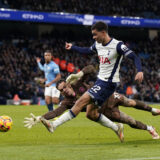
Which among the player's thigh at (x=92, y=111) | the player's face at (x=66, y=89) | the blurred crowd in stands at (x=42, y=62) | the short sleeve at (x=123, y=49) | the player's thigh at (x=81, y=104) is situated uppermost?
the short sleeve at (x=123, y=49)

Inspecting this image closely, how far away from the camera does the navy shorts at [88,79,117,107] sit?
847 cm

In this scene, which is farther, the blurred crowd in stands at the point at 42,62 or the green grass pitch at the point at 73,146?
the blurred crowd in stands at the point at 42,62

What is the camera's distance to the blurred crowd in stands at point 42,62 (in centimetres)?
2714

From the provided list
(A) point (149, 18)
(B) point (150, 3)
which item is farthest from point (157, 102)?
(B) point (150, 3)

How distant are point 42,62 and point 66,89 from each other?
2130cm

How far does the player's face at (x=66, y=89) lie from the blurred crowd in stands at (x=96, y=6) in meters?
22.3

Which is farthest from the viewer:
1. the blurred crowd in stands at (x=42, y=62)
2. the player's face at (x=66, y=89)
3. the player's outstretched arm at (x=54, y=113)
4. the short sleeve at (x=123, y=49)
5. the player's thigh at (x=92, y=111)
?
the blurred crowd in stands at (x=42, y=62)

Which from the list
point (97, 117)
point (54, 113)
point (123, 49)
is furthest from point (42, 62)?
point (123, 49)

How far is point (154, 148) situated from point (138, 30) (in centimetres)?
3509

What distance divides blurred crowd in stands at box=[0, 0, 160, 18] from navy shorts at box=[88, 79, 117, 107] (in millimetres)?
25364

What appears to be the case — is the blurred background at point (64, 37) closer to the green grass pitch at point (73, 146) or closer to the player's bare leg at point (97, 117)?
the green grass pitch at point (73, 146)

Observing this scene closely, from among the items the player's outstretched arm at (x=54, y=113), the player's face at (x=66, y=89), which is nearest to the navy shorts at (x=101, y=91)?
the player's face at (x=66, y=89)

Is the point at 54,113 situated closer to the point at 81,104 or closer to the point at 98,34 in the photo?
the point at 81,104

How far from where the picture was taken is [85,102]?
8.41m
